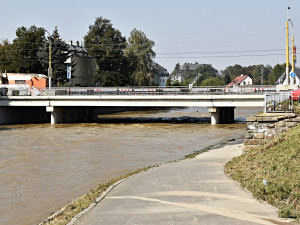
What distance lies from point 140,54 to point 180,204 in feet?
302

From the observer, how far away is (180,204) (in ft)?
36.3

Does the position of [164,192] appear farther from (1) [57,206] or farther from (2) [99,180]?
(2) [99,180]

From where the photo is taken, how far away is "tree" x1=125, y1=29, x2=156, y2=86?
101 m

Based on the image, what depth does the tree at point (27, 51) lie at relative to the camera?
87188mm

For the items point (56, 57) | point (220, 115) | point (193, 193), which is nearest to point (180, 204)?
point (193, 193)

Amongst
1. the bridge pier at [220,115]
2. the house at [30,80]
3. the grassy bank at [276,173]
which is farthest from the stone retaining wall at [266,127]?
the house at [30,80]

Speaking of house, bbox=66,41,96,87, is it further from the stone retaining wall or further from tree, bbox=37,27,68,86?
the stone retaining wall

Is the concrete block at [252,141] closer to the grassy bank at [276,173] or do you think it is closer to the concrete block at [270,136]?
the concrete block at [270,136]

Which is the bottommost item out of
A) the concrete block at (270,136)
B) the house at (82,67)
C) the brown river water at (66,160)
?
the brown river water at (66,160)

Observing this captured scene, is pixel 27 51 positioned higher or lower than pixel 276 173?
higher

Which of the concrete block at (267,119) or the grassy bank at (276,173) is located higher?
the concrete block at (267,119)

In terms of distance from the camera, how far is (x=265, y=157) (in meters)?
15.1

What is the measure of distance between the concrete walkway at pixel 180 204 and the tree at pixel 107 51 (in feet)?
279

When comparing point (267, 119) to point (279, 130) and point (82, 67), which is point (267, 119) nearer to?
point (279, 130)
